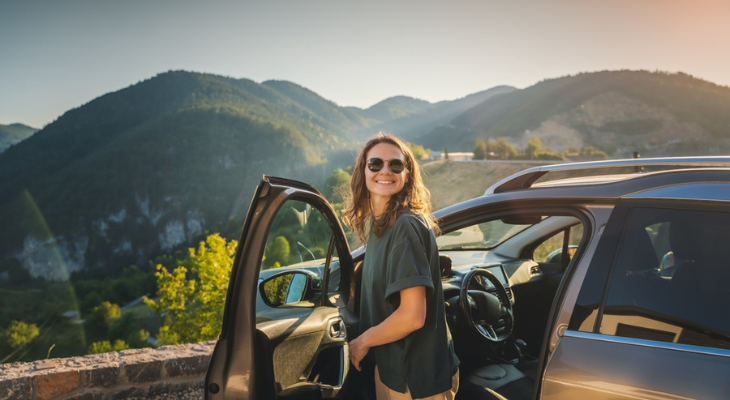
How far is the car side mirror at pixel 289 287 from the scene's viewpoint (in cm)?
196

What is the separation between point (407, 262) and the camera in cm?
175

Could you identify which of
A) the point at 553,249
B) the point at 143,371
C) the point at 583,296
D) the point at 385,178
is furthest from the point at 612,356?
the point at 143,371

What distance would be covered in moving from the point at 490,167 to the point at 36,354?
46901mm

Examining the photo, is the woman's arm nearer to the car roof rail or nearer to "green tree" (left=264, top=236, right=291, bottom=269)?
"green tree" (left=264, top=236, right=291, bottom=269)

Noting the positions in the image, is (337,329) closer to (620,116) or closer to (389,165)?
(389,165)

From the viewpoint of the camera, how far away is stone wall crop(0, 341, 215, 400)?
347cm

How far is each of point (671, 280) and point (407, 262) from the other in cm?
100

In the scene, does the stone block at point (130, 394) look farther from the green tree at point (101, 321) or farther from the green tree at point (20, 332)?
the green tree at point (101, 321)

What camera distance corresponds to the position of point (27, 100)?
142 m

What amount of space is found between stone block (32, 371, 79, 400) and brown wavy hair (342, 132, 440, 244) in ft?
9.17

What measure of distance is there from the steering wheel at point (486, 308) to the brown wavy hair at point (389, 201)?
3.59 feet

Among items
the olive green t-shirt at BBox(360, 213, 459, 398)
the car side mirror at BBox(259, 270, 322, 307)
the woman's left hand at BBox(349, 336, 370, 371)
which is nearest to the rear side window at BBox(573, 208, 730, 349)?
the olive green t-shirt at BBox(360, 213, 459, 398)

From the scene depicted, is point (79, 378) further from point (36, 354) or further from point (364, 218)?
point (36, 354)

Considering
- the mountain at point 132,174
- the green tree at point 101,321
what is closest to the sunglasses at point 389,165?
the green tree at point 101,321
